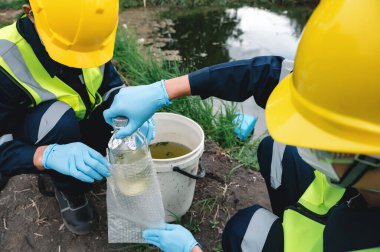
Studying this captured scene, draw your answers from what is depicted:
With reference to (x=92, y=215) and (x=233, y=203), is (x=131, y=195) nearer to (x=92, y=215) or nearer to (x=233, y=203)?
(x=92, y=215)

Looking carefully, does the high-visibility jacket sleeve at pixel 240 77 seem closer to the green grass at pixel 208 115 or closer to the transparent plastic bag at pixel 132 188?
the transparent plastic bag at pixel 132 188

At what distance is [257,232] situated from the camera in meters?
1.33

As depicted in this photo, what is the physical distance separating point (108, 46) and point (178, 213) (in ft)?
2.95

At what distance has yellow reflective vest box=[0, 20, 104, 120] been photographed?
1486mm

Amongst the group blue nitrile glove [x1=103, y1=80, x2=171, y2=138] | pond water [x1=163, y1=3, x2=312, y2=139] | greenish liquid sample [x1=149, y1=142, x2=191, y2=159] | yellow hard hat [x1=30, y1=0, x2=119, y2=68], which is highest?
yellow hard hat [x1=30, y1=0, x2=119, y2=68]

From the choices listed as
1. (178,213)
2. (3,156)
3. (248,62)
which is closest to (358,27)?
(248,62)

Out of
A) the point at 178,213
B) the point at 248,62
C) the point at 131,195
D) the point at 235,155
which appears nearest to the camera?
the point at 131,195

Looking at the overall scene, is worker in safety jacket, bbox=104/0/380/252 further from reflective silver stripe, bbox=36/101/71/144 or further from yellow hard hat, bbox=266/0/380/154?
reflective silver stripe, bbox=36/101/71/144

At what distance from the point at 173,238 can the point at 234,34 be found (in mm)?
4715

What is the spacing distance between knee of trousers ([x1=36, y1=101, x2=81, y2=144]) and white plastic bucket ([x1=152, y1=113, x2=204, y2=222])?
0.45 m

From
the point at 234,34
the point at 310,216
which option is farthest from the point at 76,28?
the point at 234,34

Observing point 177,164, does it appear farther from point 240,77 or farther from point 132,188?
point 240,77

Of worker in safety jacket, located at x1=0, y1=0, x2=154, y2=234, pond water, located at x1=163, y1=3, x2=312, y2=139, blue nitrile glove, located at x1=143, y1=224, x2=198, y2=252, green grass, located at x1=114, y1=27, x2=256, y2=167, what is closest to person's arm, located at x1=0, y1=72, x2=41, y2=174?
worker in safety jacket, located at x1=0, y1=0, x2=154, y2=234

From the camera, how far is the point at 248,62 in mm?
1651
